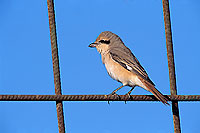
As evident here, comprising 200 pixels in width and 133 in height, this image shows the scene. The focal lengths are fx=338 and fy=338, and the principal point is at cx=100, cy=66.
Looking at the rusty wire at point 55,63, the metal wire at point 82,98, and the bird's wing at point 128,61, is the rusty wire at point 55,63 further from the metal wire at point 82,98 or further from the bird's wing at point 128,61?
the bird's wing at point 128,61

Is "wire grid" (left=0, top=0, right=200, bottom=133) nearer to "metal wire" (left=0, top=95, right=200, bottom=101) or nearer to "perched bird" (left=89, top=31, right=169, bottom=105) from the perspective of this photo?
"metal wire" (left=0, top=95, right=200, bottom=101)

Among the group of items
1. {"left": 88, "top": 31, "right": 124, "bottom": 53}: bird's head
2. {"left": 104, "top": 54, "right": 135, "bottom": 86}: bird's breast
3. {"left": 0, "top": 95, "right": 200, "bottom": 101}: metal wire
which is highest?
{"left": 88, "top": 31, "right": 124, "bottom": 53}: bird's head

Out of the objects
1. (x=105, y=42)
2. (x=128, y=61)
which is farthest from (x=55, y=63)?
(x=105, y=42)

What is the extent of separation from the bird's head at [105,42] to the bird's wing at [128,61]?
0.19 m

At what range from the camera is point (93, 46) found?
5.67 metres

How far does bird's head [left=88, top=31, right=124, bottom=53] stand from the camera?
561cm

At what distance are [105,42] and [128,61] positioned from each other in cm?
78

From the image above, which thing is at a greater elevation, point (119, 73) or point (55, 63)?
point (119, 73)

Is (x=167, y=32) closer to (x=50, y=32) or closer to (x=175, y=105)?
(x=175, y=105)

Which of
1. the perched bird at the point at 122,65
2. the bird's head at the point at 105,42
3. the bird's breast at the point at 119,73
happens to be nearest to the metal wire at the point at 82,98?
the perched bird at the point at 122,65

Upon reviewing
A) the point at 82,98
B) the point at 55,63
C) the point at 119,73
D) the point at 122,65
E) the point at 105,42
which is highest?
the point at 105,42

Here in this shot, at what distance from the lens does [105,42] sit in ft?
18.6

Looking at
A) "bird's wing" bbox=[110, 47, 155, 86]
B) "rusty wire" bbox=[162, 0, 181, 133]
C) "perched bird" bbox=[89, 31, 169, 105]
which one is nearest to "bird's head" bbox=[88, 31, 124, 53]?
"perched bird" bbox=[89, 31, 169, 105]

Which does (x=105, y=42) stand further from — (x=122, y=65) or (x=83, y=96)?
(x=83, y=96)
